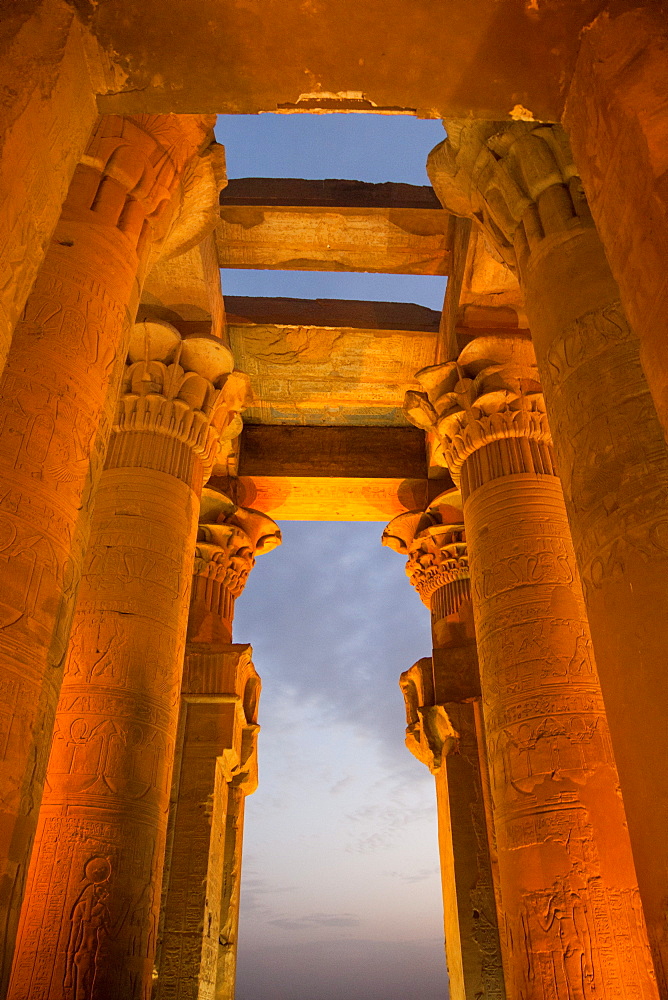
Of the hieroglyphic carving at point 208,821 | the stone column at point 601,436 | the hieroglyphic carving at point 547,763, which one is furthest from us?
the hieroglyphic carving at point 208,821

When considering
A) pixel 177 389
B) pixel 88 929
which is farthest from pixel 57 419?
pixel 177 389

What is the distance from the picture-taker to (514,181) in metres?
5.78

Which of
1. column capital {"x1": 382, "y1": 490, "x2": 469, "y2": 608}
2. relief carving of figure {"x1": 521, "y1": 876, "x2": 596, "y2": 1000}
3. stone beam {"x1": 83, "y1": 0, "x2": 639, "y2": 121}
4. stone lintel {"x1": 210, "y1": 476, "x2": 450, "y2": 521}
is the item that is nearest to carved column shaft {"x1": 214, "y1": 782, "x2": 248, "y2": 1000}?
column capital {"x1": 382, "y1": 490, "x2": 469, "y2": 608}

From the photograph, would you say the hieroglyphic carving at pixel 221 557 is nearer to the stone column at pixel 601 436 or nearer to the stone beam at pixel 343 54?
the stone column at pixel 601 436

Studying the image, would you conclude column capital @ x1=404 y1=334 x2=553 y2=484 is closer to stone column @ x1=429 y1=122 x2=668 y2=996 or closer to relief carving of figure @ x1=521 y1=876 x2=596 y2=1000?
stone column @ x1=429 y1=122 x2=668 y2=996

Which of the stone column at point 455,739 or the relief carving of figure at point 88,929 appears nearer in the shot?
the relief carving of figure at point 88,929

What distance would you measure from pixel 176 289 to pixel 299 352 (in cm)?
227

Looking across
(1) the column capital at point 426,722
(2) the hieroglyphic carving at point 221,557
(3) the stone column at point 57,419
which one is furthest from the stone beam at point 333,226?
(1) the column capital at point 426,722

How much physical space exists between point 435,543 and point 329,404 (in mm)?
2478

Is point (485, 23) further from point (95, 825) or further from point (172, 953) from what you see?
point (172, 953)

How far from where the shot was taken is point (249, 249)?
32.5 feet

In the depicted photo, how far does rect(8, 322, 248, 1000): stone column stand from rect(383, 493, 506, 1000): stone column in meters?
4.01

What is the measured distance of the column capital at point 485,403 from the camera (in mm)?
7684

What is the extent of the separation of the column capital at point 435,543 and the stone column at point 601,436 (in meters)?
5.23
